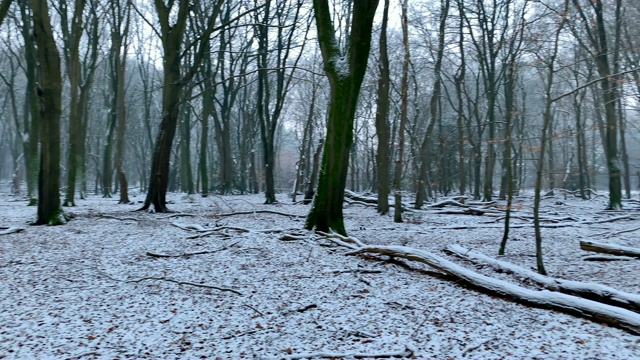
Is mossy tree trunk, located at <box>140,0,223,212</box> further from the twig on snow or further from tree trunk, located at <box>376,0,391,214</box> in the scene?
→ the twig on snow

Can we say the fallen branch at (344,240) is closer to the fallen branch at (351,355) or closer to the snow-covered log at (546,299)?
the snow-covered log at (546,299)

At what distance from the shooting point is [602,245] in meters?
8.20

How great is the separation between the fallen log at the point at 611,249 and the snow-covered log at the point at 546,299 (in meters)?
3.64

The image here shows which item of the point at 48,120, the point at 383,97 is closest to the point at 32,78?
the point at 48,120

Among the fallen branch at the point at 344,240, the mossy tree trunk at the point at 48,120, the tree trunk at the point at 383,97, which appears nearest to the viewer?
the fallen branch at the point at 344,240

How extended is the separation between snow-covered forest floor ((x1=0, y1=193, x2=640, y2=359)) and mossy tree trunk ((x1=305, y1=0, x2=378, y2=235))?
0.71 meters

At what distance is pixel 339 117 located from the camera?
9.37 m

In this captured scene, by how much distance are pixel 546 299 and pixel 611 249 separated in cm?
390

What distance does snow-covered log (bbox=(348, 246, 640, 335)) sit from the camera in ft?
14.9

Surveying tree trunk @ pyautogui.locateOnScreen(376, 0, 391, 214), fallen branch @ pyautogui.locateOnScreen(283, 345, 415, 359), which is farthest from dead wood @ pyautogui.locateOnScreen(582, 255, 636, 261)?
tree trunk @ pyautogui.locateOnScreen(376, 0, 391, 214)

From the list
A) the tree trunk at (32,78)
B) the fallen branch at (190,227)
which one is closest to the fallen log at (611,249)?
the fallen branch at (190,227)

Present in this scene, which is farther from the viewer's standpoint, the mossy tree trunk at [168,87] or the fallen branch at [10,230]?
the mossy tree trunk at [168,87]

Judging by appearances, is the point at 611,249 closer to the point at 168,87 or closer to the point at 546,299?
the point at 546,299

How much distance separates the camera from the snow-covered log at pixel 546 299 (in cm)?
453
